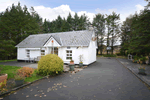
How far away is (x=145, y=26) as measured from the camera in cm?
1448

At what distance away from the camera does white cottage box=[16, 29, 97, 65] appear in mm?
13625

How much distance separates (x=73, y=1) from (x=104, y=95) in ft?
41.5

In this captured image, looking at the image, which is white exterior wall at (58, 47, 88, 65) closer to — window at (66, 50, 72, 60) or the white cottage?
the white cottage

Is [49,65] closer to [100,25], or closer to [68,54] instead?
[68,54]

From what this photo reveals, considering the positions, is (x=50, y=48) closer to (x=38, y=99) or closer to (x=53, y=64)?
(x=53, y=64)

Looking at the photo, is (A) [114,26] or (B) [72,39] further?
(A) [114,26]

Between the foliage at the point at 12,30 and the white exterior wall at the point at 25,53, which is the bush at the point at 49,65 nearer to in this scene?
the white exterior wall at the point at 25,53

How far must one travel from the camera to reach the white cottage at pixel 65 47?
13.6 m

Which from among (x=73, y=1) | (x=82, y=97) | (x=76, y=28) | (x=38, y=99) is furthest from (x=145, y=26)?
(x=76, y=28)

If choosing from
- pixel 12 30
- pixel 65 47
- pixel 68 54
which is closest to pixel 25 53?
pixel 65 47

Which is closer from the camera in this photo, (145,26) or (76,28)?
(145,26)

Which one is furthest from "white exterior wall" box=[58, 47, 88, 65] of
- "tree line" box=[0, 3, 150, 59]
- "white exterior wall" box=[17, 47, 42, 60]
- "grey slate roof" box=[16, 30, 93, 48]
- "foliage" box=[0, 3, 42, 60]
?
"foliage" box=[0, 3, 42, 60]

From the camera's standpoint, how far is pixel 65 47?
14.5 meters

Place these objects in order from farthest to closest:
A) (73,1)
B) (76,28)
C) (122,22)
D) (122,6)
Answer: (76,28) → (122,22) → (122,6) → (73,1)
